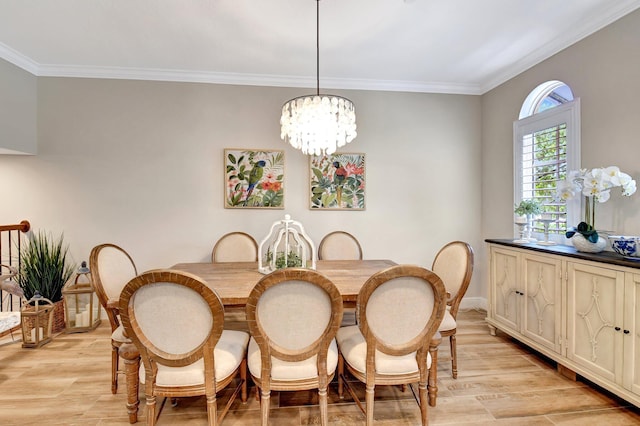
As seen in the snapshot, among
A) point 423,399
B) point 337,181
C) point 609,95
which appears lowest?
point 423,399

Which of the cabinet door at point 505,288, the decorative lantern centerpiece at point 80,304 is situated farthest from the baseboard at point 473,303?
the decorative lantern centerpiece at point 80,304

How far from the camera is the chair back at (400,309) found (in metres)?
1.52

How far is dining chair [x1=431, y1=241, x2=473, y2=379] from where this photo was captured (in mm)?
2123

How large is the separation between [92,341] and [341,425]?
8.26ft

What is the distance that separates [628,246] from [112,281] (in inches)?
134

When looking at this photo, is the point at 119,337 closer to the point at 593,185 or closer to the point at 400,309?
the point at 400,309

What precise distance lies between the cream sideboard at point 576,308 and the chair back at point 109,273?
304cm

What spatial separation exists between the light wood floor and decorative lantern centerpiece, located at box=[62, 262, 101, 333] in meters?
0.53

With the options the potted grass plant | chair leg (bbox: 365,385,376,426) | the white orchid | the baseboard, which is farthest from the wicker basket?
the white orchid

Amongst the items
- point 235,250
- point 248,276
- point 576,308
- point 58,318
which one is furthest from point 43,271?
point 576,308

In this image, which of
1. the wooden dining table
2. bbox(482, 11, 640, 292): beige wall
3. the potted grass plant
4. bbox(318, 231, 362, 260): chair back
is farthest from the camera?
bbox(318, 231, 362, 260): chair back

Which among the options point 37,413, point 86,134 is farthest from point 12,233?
point 37,413

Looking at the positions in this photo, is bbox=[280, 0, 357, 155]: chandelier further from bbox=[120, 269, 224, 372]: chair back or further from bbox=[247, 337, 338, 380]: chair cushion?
bbox=[247, 337, 338, 380]: chair cushion

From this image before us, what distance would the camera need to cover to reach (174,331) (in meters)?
1.49
